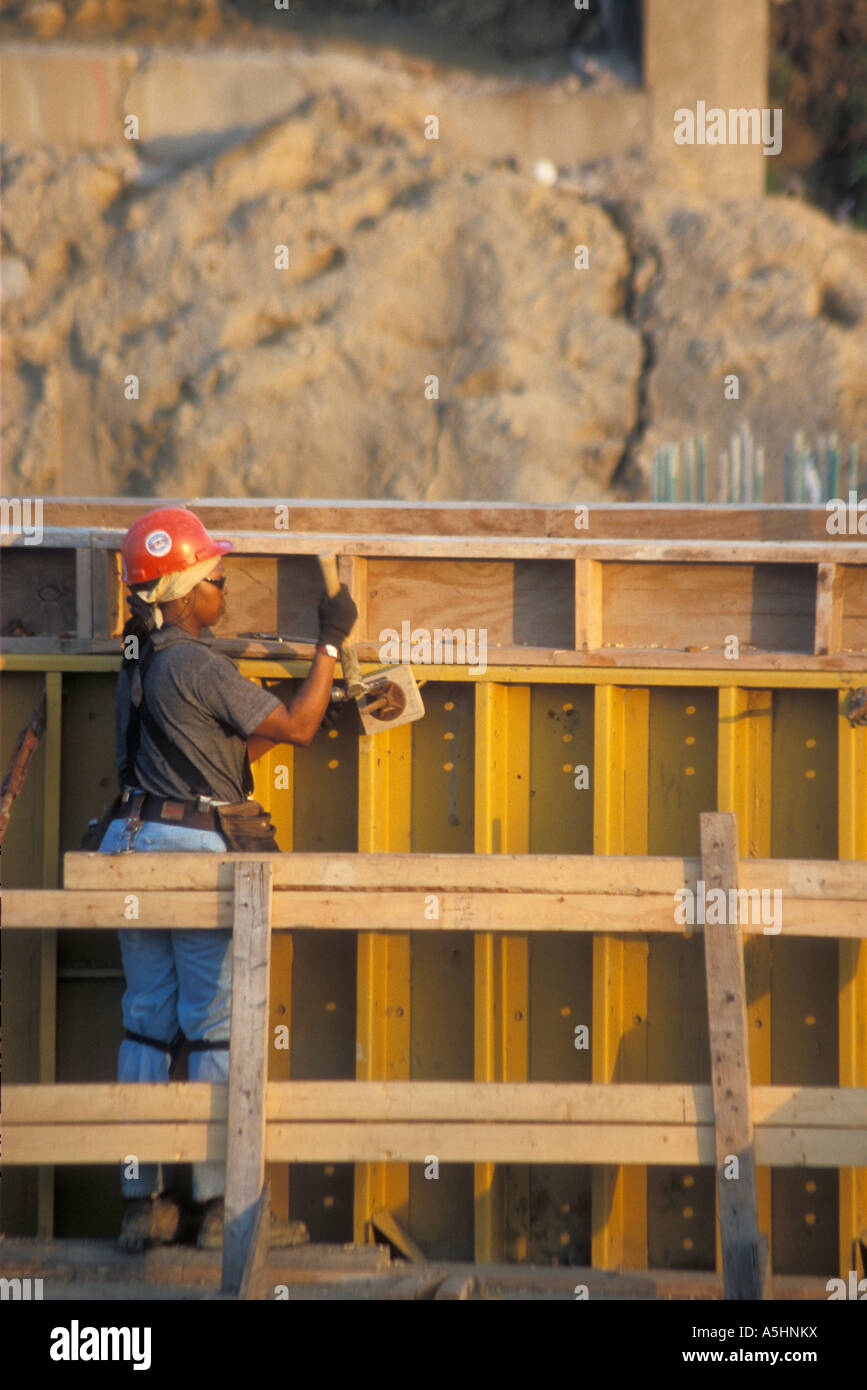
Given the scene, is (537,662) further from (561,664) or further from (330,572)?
(330,572)

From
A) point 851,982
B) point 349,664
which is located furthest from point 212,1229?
point 851,982

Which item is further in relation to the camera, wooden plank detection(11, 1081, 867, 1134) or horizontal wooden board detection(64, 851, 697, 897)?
horizontal wooden board detection(64, 851, 697, 897)

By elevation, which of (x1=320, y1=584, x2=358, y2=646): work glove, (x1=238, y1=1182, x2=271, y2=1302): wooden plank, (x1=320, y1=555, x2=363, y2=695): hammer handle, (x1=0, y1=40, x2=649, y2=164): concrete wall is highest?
(x1=0, y1=40, x2=649, y2=164): concrete wall

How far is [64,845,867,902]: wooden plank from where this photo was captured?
3.93 metres

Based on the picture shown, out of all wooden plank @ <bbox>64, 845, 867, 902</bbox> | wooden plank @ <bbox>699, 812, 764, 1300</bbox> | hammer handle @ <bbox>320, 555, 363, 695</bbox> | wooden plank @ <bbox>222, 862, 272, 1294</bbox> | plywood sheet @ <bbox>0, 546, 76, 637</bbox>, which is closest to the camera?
wooden plank @ <bbox>699, 812, 764, 1300</bbox>

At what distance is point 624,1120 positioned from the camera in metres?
3.86

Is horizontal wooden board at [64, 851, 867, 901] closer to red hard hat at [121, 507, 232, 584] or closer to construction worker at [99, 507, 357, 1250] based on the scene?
construction worker at [99, 507, 357, 1250]

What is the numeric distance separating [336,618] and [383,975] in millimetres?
1435

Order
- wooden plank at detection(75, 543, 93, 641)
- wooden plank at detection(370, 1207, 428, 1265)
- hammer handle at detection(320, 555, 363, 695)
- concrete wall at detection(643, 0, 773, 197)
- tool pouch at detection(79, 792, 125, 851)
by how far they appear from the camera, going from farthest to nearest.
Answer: concrete wall at detection(643, 0, 773, 197) < wooden plank at detection(75, 543, 93, 641) < wooden plank at detection(370, 1207, 428, 1265) < hammer handle at detection(320, 555, 363, 695) < tool pouch at detection(79, 792, 125, 851)

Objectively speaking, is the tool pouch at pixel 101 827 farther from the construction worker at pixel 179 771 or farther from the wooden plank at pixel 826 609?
the wooden plank at pixel 826 609

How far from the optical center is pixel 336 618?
484 centimetres

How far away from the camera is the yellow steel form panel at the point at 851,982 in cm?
486

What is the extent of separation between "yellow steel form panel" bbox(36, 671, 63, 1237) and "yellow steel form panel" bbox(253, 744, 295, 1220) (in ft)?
2.64

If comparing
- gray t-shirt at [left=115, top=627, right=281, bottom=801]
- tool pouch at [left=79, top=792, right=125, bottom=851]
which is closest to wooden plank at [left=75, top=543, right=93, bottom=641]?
gray t-shirt at [left=115, top=627, right=281, bottom=801]
